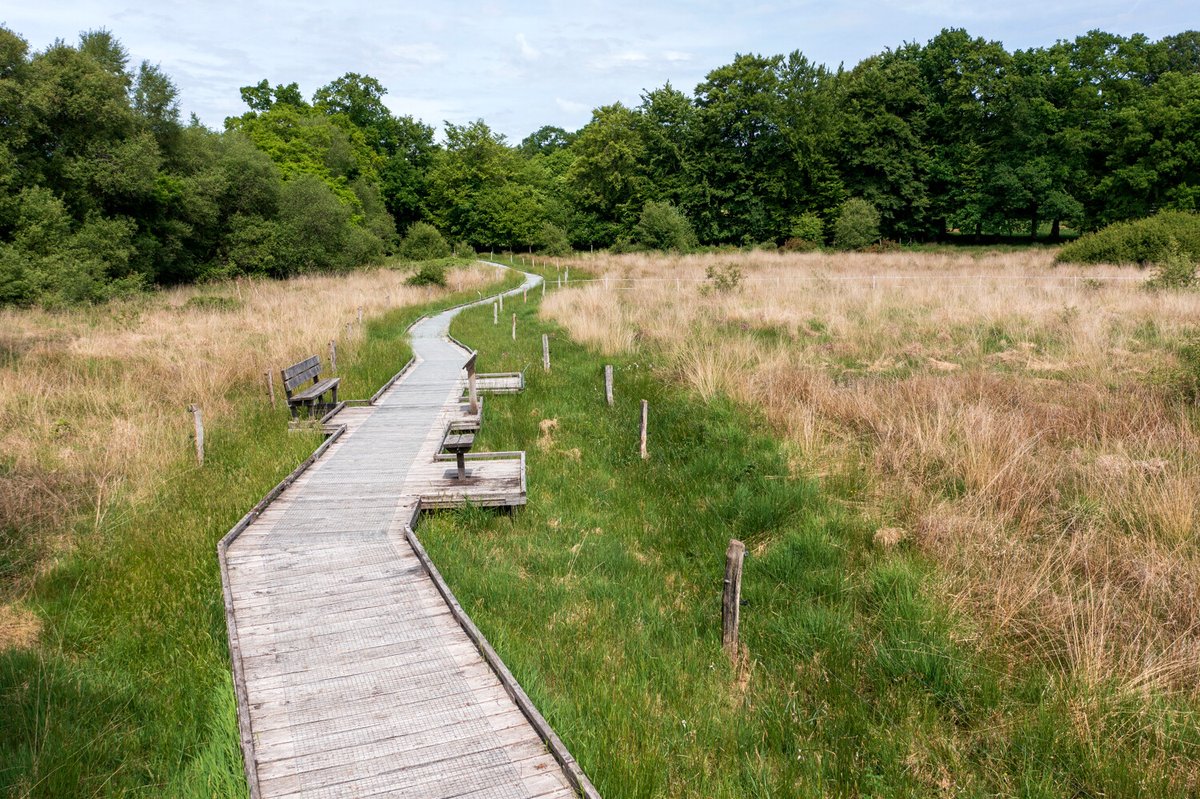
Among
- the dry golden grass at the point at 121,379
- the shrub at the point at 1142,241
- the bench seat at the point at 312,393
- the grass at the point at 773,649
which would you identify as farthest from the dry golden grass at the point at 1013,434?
the shrub at the point at 1142,241

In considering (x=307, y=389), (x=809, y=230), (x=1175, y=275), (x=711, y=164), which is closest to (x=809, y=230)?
(x=809, y=230)

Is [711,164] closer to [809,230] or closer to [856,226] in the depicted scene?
[809,230]

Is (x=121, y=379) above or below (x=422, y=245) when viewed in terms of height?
below

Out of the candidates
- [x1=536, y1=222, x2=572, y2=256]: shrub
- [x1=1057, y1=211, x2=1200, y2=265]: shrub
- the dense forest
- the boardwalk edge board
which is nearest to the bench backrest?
the boardwalk edge board

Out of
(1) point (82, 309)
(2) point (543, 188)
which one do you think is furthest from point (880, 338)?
(2) point (543, 188)

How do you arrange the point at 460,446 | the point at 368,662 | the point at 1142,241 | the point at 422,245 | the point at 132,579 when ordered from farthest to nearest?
the point at 422,245 < the point at 1142,241 < the point at 460,446 < the point at 132,579 < the point at 368,662

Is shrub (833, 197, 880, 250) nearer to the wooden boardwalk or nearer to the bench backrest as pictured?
the bench backrest

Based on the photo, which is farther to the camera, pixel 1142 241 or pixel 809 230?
pixel 809 230

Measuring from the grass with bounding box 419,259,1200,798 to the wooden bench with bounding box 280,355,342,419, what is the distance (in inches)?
179

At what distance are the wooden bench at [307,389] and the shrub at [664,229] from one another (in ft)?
128

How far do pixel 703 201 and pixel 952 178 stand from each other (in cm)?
2026

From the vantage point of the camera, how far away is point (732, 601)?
479 cm

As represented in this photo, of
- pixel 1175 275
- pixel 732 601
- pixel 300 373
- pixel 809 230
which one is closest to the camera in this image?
pixel 732 601

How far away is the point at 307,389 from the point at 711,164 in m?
52.8
